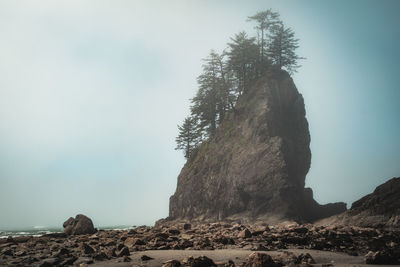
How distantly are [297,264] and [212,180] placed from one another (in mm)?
27415

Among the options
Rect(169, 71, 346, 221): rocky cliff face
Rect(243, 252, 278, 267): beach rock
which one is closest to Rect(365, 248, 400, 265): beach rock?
Rect(243, 252, 278, 267): beach rock

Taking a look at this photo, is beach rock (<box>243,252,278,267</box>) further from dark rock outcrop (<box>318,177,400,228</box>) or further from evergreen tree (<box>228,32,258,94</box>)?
evergreen tree (<box>228,32,258,94</box>)

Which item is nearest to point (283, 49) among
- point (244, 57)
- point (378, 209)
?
point (244, 57)

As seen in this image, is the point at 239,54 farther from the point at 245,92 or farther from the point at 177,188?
the point at 177,188

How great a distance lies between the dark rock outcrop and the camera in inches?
696

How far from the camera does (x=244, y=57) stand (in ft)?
136

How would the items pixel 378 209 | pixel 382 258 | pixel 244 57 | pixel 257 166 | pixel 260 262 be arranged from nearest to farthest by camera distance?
pixel 260 262 < pixel 382 258 < pixel 378 209 < pixel 257 166 < pixel 244 57

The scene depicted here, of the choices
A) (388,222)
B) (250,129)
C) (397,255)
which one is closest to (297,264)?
(397,255)

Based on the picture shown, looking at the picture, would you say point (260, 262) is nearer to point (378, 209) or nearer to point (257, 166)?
point (378, 209)

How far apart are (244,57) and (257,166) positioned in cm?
2049

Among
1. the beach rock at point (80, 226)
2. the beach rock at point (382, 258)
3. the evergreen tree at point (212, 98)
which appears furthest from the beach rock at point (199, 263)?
the evergreen tree at point (212, 98)

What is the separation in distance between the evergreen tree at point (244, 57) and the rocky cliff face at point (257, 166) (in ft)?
16.1

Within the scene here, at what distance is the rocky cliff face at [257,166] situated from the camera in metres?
26.4

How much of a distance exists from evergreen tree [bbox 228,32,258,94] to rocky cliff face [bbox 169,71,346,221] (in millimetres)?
4894
